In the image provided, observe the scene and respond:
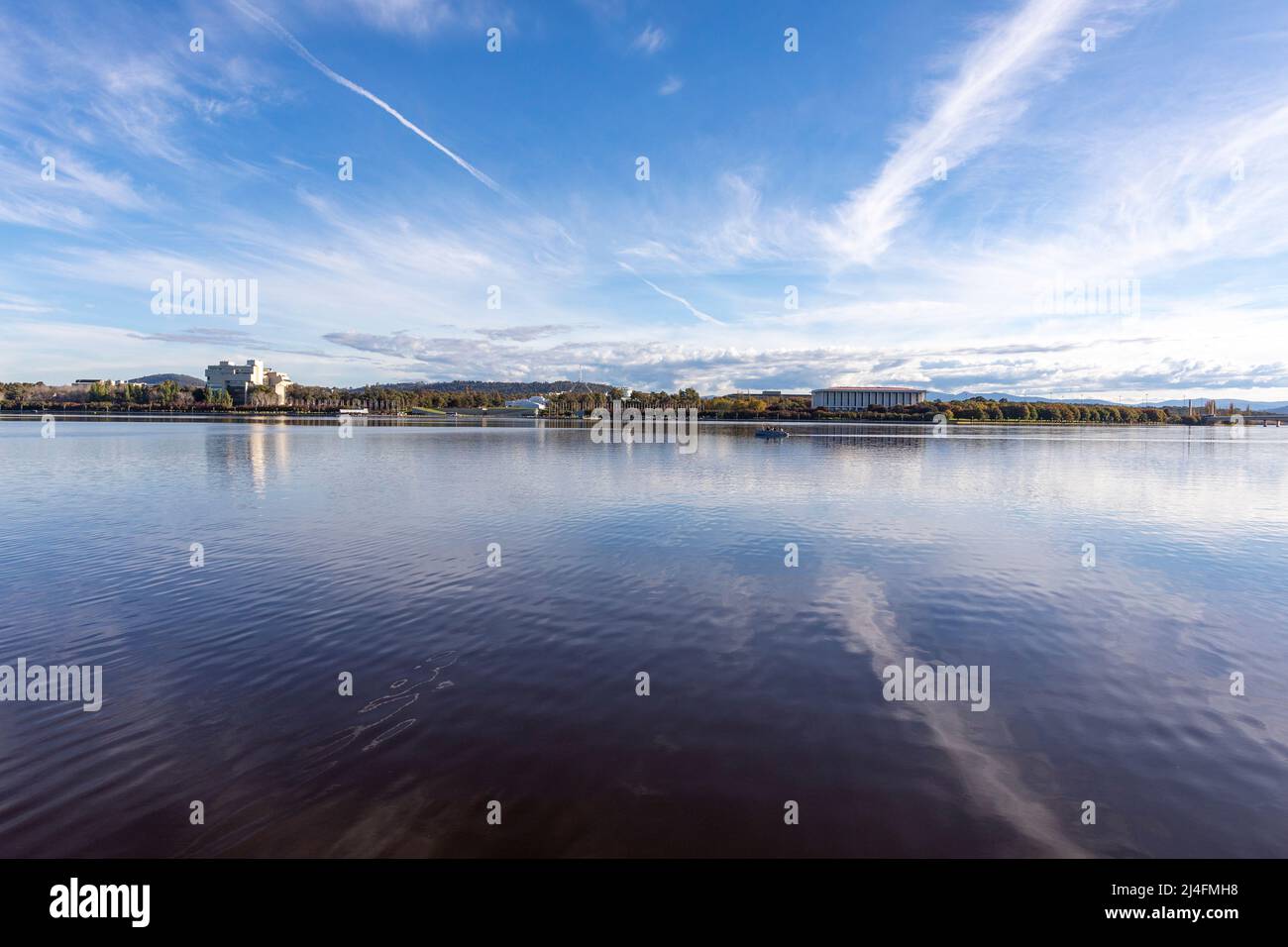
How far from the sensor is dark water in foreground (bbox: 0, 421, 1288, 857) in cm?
701

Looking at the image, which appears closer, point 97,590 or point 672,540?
point 97,590

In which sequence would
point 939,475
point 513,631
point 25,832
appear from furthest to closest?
point 939,475, point 513,631, point 25,832

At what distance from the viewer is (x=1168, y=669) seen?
11500 millimetres

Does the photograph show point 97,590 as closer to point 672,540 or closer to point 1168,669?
point 672,540

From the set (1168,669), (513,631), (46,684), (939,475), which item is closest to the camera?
(46,684)

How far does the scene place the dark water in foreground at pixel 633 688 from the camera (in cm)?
701

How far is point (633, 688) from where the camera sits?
10.3m

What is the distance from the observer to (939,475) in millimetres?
45406
